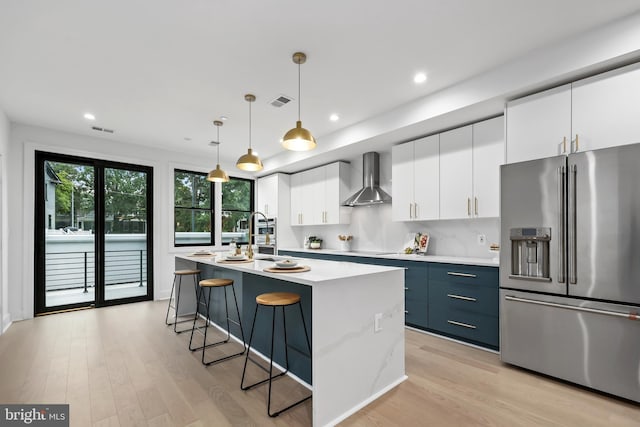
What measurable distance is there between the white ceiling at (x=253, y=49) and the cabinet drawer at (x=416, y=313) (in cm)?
236

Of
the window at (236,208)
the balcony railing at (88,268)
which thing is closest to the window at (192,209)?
the window at (236,208)

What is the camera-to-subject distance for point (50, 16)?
2.17m

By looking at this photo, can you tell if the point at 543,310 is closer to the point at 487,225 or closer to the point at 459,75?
the point at 487,225

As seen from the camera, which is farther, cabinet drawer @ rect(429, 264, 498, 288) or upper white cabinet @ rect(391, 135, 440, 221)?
upper white cabinet @ rect(391, 135, 440, 221)

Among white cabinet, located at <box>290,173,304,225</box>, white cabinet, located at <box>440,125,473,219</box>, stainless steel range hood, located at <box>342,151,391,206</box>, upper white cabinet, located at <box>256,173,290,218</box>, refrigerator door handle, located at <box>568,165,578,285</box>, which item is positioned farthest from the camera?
upper white cabinet, located at <box>256,173,290,218</box>

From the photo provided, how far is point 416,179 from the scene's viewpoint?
4121 millimetres

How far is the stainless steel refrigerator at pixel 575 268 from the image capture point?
7.16 ft

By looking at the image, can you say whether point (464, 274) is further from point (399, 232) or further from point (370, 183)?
point (370, 183)

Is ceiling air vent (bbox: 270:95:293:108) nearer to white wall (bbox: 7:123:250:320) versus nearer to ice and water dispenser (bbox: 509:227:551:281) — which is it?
ice and water dispenser (bbox: 509:227:551:281)

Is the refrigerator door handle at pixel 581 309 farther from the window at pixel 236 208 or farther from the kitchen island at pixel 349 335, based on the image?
the window at pixel 236 208

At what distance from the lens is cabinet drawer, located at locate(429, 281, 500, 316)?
121 inches

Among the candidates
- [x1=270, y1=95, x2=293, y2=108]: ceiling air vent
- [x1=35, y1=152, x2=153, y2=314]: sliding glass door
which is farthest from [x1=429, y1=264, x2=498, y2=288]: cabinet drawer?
[x1=35, y1=152, x2=153, y2=314]: sliding glass door

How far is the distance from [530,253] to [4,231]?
5833 millimetres

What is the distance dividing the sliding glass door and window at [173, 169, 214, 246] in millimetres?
490
